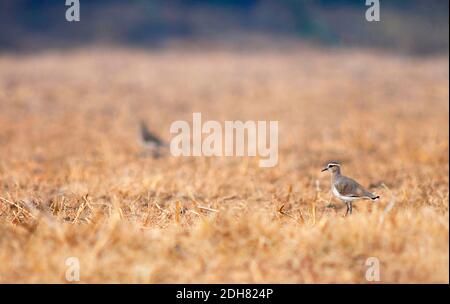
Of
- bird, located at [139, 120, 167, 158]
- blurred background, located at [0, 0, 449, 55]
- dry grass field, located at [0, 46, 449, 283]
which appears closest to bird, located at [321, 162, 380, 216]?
dry grass field, located at [0, 46, 449, 283]

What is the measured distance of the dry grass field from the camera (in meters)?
3.98

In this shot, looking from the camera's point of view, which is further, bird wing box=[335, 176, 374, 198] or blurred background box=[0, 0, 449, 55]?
blurred background box=[0, 0, 449, 55]

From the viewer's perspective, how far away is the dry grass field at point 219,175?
13.1 feet

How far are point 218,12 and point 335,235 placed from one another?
26097mm

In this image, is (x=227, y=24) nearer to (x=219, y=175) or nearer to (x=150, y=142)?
(x=150, y=142)

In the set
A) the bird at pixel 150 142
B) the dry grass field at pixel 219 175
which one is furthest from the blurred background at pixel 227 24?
the bird at pixel 150 142

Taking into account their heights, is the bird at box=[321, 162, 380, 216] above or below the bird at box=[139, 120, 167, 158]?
below

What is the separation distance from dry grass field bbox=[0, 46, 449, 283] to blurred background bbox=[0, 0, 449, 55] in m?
3.32

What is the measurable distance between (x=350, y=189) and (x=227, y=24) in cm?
2322

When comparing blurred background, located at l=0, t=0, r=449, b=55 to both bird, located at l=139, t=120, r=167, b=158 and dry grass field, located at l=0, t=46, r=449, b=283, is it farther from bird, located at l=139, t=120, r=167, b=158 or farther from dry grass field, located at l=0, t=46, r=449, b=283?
bird, located at l=139, t=120, r=167, b=158

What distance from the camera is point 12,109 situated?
13875 mm

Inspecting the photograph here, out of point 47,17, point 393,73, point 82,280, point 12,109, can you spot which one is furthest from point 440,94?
point 47,17

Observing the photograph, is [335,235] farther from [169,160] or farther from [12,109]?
[12,109]

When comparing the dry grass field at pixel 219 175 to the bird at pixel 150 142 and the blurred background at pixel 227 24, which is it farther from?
the blurred background at pixel 227 24
